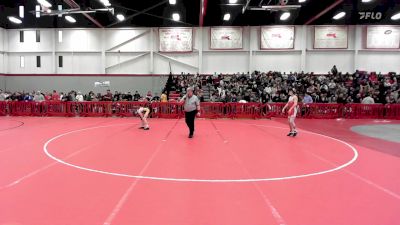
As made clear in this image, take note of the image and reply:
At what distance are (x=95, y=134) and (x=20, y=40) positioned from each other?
24.2 meters

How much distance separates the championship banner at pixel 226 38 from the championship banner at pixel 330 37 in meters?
6.88

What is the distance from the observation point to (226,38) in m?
30.1

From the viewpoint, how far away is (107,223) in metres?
4.28

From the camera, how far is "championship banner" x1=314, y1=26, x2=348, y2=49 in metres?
29.1

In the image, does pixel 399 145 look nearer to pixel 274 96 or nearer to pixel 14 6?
pixel 274 96

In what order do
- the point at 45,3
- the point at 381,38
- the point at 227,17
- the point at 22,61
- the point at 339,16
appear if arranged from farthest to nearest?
the point at 22,61 → the point at 381,38 → the point at 227,17 → the point at 339,16 → the point at 45,3

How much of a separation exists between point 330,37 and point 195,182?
27.1 meters

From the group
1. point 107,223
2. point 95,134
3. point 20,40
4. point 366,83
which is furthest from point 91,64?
point 107,223

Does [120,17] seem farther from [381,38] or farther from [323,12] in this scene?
[381,38]

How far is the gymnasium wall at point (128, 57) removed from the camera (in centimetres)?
2972

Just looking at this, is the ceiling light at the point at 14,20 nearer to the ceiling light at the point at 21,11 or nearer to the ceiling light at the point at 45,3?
the ceiling light at the point at 21,11

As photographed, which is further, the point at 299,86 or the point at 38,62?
the point at 38,62

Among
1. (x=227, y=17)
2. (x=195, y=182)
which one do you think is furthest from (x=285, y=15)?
(x=195, y=182)

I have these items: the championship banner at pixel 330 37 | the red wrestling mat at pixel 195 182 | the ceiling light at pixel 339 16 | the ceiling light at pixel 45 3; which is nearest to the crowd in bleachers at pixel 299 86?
the championship banner at pixel 330 37
